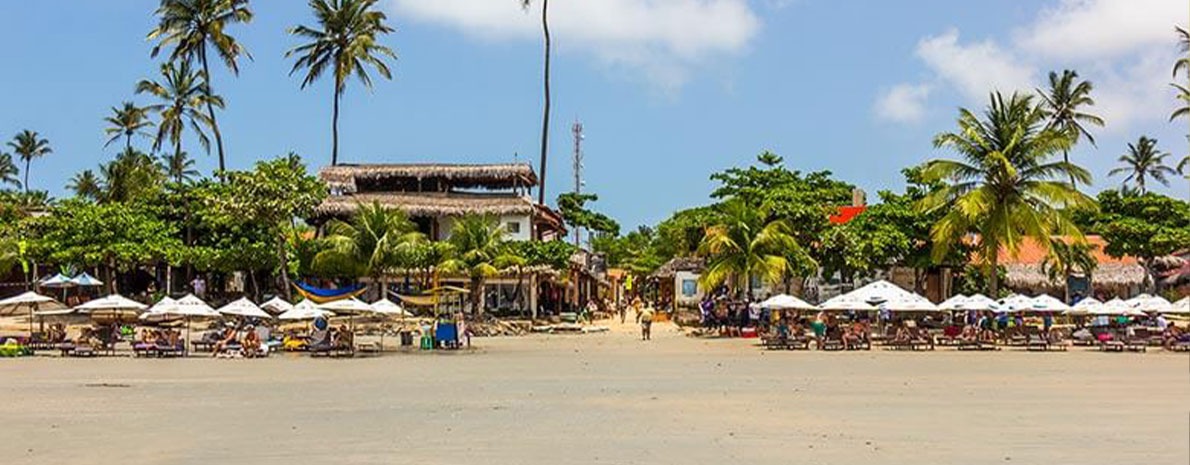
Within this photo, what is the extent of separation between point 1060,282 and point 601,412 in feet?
129

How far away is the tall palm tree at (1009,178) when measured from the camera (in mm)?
37094

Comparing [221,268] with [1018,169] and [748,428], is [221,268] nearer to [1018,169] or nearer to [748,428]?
[1018,169]

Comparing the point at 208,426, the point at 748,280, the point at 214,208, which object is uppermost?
the point at 214,208

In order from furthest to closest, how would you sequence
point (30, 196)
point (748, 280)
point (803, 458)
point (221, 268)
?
point (30, 196), point (221, 268), point (748, 280), point (803, 458)

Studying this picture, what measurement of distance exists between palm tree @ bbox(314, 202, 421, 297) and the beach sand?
45.1 ft

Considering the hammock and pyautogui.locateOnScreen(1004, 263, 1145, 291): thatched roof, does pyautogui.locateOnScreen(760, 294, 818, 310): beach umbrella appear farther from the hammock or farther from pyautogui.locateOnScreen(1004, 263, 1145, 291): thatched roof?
pyautogui.locateOnScreen(1004, 263, 1145, 291): thatched roof

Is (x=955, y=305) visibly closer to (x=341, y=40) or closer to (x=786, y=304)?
(x=786, y=304)

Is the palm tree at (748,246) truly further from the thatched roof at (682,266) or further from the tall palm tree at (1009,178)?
the thatched roof at (682,266)

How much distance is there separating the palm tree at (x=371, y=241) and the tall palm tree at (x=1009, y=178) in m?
19.7

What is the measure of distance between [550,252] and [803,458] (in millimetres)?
32619

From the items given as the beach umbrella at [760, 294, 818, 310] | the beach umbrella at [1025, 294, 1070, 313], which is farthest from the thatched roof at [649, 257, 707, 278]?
the beach umbrella at [1025, 294, 1070, 313]

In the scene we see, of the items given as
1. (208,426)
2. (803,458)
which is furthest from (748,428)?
(208,426)

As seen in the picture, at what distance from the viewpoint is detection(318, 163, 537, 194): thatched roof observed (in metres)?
51.3

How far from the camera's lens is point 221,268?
4344 centimetres
